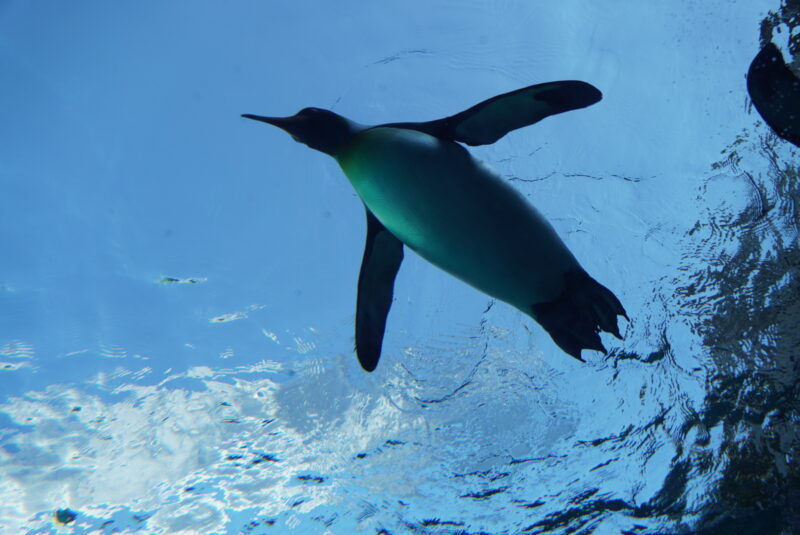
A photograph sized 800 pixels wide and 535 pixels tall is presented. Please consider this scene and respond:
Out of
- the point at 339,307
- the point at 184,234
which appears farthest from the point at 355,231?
the point at 184,234

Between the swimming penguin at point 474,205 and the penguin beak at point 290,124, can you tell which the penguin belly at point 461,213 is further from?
the penguin beak at point 290,124

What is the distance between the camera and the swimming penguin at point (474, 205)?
198 cm

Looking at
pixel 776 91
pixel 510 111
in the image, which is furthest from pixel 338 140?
pixel 776 91

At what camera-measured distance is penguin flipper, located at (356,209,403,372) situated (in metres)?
2.31

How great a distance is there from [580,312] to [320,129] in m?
1.40

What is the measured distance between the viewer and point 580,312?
212 centimetres

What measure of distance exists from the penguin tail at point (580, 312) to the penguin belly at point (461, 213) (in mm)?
42

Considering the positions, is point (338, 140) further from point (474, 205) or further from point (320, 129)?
point (474, 205)

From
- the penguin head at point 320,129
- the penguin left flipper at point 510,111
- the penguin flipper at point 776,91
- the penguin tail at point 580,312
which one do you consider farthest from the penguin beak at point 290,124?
the penguin flipper at point 776,91

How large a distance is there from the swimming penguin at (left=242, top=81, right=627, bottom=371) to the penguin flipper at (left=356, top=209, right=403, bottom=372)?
0.04 feet

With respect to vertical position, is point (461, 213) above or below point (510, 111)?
below

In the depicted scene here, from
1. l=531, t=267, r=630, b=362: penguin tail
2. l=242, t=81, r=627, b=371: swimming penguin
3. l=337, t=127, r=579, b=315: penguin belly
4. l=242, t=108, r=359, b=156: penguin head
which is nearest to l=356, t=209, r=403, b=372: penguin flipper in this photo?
l=242, t=81, r=627, b=371: swimming penguin

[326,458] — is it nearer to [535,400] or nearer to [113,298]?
[535,400]

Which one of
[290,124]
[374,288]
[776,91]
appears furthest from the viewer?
[776,91]
